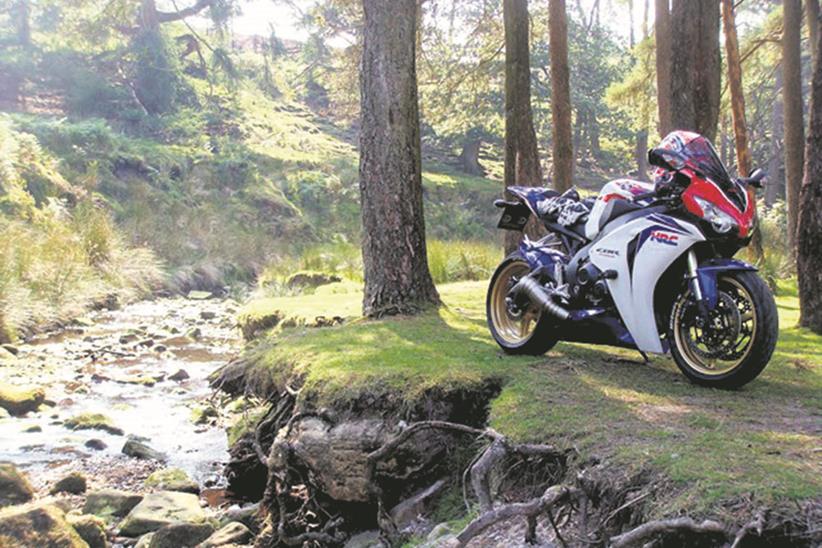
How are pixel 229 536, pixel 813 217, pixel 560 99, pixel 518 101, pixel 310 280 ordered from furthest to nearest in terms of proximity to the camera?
pixel 310 280 → pixel 560 99 → pixel 518 101 → pixel 813 217 → pixel 229 536

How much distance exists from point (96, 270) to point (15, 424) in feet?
29.3

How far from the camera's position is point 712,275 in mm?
4309

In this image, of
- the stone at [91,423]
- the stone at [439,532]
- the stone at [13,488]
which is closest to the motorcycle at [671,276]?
the stone at [439,532]

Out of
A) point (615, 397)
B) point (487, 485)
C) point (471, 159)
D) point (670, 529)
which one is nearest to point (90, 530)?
point (487, 485)

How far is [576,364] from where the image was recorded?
17.1 feet

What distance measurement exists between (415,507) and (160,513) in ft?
6.83

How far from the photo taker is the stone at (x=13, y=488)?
17.9 ft

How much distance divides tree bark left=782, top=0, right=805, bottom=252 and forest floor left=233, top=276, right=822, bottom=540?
7.30m

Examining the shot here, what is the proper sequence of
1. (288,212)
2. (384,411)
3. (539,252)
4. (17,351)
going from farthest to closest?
(288,212) < (17,351) < (539,252) < (384,411)

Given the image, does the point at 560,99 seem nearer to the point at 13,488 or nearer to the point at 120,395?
the point at 120,395

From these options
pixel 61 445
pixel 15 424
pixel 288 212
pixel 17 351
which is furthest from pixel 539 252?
pixel 288 212

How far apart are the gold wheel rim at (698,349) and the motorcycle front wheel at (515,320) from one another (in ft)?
3.05

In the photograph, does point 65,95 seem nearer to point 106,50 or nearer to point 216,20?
point 106,50

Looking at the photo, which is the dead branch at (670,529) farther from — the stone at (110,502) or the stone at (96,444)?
the stone at (96,444)
